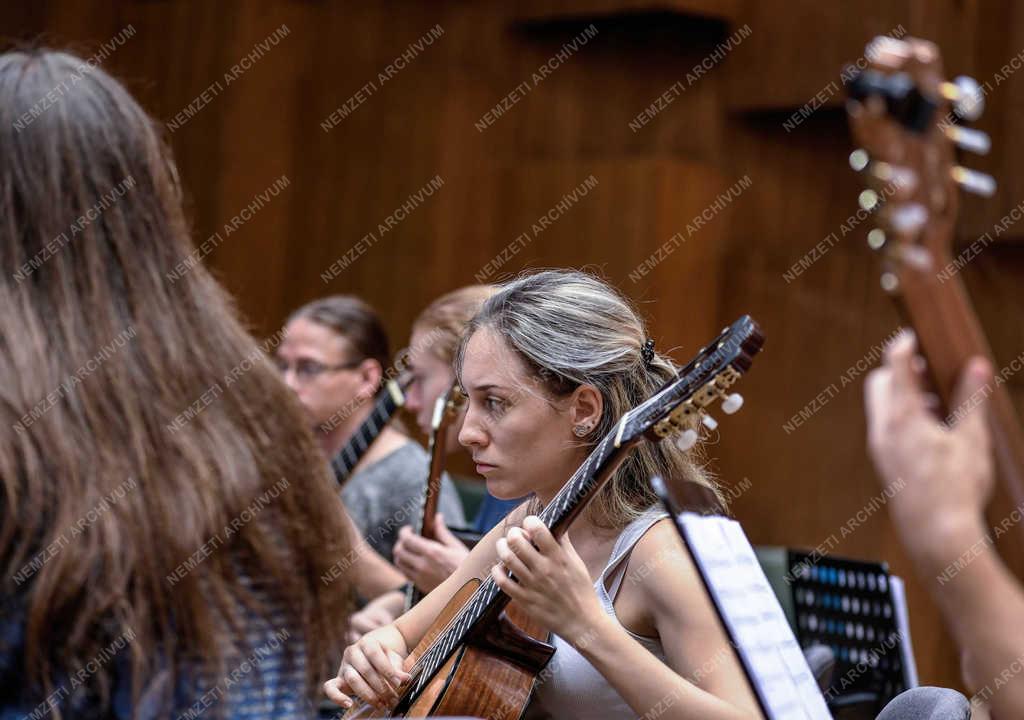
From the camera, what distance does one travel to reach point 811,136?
442 centimetres

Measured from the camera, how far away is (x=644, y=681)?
145 cm

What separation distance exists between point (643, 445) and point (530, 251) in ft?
8.99

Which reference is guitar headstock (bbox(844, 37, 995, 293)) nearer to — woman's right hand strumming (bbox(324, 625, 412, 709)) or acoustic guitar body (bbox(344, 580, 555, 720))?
acoustic guitar body (bbox(344, 580, 555, 720))

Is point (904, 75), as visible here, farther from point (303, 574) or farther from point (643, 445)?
point (643, 445)

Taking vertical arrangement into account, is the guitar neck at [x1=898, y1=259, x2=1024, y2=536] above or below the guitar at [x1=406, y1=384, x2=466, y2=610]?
above

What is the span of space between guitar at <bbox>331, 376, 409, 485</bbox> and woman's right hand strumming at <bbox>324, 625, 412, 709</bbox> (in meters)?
1.19

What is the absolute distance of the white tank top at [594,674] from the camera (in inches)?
64.5

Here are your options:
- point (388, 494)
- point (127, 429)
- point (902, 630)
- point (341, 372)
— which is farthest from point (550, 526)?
point (341, 372)

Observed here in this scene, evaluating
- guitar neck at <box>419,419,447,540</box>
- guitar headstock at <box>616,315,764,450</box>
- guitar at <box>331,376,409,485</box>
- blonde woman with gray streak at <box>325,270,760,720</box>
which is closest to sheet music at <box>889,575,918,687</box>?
blonde woman with gray streak at <box>325,270,760,720</box>

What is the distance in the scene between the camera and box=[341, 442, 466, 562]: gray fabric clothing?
116 inches

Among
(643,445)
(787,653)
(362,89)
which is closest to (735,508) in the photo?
(362,89)

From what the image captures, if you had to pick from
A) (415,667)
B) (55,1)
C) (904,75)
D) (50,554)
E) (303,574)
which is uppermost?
(55,1)

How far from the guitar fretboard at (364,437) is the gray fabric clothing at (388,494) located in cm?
3

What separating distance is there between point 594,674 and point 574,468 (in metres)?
0.30
